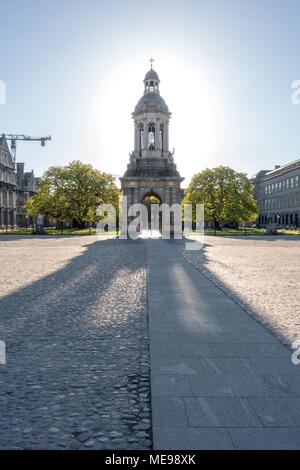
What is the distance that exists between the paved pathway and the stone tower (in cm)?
4611

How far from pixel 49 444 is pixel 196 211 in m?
55.1

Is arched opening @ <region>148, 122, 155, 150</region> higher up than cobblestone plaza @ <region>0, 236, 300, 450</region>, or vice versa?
arched opening @ <region>148, 122, 155, 150</region>

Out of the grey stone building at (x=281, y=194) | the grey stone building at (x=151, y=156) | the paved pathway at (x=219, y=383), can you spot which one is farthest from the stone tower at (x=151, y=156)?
the paved pathway at (x=219, y=383)

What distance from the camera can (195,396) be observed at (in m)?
4.04

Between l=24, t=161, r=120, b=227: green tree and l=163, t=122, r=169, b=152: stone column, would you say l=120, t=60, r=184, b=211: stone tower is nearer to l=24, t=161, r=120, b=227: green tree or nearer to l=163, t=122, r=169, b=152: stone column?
l=163, t=122, r=169, b=152: stone column

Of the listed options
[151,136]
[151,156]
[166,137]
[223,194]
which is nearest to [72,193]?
[151,156]

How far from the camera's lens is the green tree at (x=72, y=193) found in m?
55.8

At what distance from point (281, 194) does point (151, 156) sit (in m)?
48.7

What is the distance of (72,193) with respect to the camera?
56.4 metres

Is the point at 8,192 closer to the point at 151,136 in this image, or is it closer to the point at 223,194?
the point at 151,136

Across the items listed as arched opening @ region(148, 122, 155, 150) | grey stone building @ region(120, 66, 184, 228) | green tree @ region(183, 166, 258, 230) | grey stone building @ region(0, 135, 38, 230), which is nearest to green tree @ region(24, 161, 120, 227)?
grey stone building @ region(120, 66, 184, 228)

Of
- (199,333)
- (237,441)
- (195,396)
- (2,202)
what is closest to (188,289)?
(199,333)

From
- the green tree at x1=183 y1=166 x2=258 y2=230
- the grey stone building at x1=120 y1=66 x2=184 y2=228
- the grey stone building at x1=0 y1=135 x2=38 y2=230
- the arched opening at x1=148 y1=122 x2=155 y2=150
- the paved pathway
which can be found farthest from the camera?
the grey stone building at x1=0 y1=135 x2=38 y2=230

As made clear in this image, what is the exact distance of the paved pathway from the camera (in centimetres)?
328
